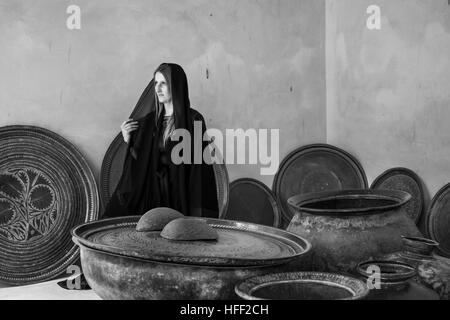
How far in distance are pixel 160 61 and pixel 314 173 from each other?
59.2 inches

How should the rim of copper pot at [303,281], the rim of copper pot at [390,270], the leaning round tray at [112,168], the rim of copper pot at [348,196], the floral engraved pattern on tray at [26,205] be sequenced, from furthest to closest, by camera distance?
the leaning round tray at [112,168], the floral engraved pattern on tray at [26,205], the rim of copper pot at [348,196], the rim of copper pot at [390,270], the rim of copper pot at [303,281]

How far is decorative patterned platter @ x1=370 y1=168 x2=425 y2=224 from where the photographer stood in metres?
3.45

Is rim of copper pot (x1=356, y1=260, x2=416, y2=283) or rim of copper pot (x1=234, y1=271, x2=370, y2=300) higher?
rim of copper pot (x1=234, y1=271, x2=370, y2=300)

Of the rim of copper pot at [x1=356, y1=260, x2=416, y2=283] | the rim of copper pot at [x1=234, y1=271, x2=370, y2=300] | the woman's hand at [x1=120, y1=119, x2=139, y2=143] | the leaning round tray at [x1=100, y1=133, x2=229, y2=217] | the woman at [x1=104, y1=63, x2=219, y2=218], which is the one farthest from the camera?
the leaning round tray at [x1=100, y1=133, x2=229, y2=217]

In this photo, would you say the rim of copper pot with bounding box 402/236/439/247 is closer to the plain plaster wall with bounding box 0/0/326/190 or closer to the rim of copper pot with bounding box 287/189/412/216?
the rim of copper pot with bounding box 287/189/412/216

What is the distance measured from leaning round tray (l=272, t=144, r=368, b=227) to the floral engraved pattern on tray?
172 cm

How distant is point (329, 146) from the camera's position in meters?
4.20

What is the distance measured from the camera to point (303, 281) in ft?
4.84

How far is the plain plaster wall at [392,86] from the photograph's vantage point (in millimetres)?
3336

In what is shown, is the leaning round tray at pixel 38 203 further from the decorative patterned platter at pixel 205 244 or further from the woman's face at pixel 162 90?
the decorative patterned platter at pixel 205 244

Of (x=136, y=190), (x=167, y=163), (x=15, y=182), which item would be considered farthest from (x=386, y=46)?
(x=15, y=182)

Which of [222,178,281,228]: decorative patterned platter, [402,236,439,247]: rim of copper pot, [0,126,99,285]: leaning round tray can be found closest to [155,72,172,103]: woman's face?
[0,126,99,285]: leaning round tray

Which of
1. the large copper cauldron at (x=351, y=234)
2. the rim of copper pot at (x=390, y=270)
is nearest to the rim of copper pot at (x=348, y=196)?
the large copper cauldron at (x=351, y=234)

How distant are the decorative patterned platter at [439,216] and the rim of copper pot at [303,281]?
209 cm
